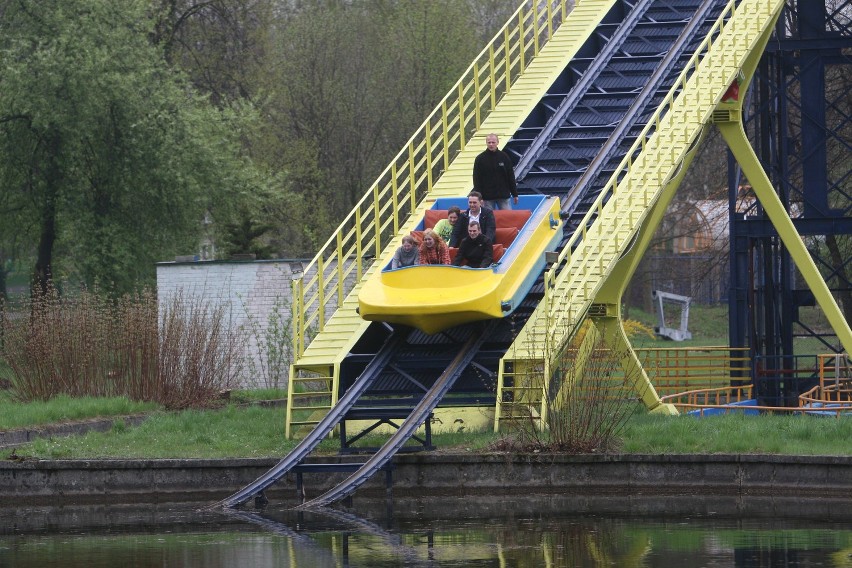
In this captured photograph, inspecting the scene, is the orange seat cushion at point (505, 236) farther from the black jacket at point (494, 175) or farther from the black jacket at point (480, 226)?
the black jacket at point (494, 175)

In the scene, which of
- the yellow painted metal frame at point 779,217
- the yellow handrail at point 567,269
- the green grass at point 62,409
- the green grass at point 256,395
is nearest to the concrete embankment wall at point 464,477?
the yellow handrail at point 567,269

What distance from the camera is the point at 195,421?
22875mm

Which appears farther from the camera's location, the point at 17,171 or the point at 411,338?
the point at 17,171

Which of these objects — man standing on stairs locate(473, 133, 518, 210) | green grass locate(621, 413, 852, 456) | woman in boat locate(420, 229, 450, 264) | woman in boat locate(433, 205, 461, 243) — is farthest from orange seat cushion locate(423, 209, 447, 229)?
green grass locate(621, 413, 852, 456)

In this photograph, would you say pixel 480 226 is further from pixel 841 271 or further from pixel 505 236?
pixel 841 271

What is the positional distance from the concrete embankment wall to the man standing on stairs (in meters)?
5.68

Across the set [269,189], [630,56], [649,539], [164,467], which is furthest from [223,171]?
[649,539]

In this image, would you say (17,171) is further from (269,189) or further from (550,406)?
(550,406)

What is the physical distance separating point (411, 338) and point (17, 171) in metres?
17.8

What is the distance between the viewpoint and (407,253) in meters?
22.4

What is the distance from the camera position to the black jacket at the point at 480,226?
74.3 feet

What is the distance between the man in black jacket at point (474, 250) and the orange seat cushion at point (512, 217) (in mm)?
1236

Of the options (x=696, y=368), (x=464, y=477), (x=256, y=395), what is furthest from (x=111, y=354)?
(x=696, y=368)

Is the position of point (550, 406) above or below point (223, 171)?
below
